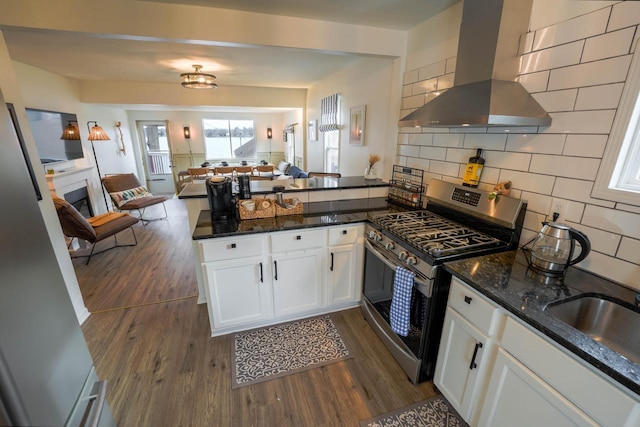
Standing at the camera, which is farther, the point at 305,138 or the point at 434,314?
the point at 305,138

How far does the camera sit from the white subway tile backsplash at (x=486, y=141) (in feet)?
5.79

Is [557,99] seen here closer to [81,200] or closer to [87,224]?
[87,224]

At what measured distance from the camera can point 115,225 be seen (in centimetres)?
368

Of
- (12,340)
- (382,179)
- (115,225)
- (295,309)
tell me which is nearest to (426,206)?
(382,179)

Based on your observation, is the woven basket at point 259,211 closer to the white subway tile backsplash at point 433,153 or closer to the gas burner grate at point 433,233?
the gas burner grate at point 433,233

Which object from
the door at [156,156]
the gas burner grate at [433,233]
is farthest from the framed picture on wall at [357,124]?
the door at [156,156]

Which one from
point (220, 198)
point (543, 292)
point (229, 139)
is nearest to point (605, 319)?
point (543, 292)

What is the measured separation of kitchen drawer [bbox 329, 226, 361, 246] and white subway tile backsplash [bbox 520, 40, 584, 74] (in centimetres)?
147

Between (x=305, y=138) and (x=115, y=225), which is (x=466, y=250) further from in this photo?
(x=305, y=138)

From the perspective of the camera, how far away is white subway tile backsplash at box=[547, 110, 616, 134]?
1262 mm

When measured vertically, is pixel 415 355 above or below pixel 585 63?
below

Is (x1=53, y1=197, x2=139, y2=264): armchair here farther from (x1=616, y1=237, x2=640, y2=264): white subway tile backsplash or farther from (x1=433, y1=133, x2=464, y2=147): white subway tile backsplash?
(x1=616, y1=237, x2=640, y2=264): white subway tile backsplash

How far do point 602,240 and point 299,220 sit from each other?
1780mm

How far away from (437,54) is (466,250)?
5.46 feet
